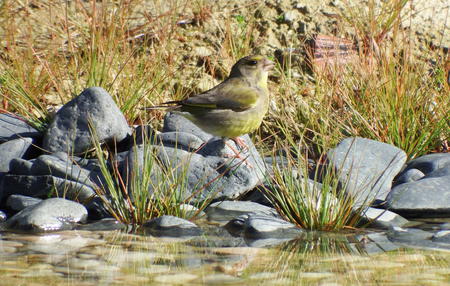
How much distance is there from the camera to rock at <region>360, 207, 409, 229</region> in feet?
17.4

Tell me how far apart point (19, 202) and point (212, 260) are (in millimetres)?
1869

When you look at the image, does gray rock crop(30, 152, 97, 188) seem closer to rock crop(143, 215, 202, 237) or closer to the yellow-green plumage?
rock crop(143, 215, 202, 237)

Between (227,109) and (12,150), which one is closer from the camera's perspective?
(227,109)

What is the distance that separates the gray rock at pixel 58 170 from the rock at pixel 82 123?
0.48 metres

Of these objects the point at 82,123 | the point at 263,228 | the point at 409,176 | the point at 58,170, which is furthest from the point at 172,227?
the point at 409,176

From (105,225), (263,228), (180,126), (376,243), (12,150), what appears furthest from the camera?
(180,126)

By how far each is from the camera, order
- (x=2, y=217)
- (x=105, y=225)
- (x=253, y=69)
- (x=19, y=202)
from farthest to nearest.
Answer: (x=253, y=69) < (x=19, y=202) < (x=2, y=217) < (x=105, y=225)

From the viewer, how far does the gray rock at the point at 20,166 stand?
589 cm

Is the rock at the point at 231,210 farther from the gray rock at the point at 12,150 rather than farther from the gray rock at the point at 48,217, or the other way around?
the gray rock at the point at 12,150

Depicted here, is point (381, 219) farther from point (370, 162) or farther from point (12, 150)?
point (12, 150)

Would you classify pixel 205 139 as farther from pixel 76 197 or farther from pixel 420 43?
pixel 420 43

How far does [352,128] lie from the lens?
6.79m

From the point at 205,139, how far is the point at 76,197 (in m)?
1.51

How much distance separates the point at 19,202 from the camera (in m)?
5.59
